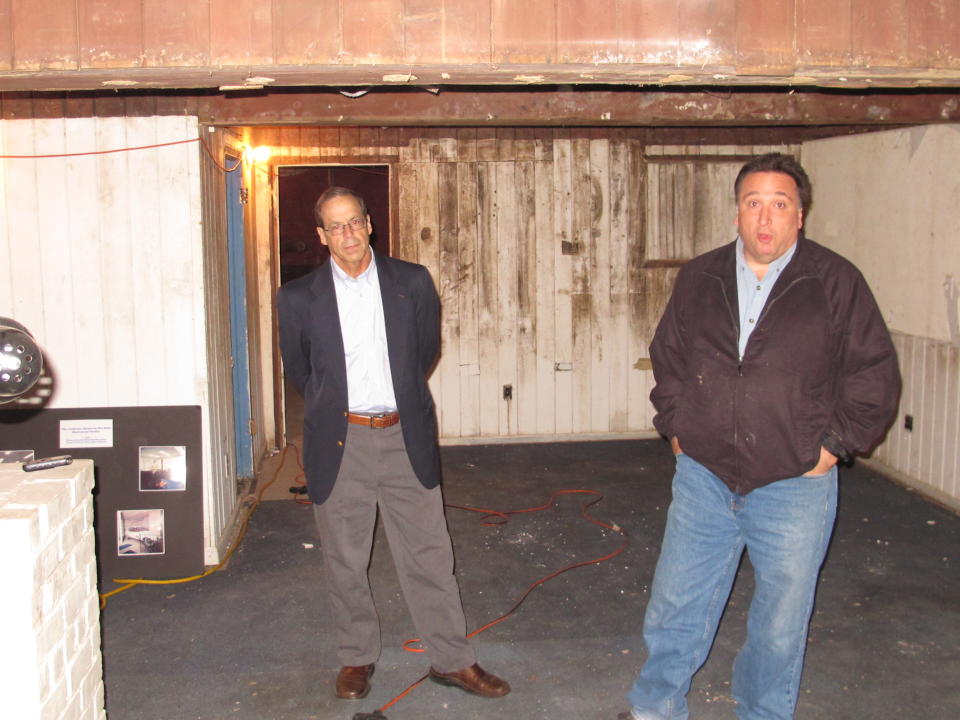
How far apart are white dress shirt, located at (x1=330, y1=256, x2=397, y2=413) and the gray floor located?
3.24 ft

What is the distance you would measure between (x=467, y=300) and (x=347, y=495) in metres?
3.83

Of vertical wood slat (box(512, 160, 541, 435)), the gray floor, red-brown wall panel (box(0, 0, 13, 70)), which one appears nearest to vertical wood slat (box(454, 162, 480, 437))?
vertical wood slat (box(512, 160, 541, 435))

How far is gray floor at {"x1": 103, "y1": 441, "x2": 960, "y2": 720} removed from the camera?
2.95 m

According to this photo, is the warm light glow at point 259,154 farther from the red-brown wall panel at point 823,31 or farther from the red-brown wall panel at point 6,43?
Answer: the red-brown wall panel at point 823,31

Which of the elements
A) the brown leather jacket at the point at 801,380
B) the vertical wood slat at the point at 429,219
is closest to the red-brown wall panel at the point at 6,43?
the brown leather jacket at the point at 801,380

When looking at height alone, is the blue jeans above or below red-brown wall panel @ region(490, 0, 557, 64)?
below

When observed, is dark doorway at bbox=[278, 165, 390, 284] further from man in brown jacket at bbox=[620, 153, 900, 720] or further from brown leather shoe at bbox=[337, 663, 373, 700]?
man in brown jacket at bbox=[620, 153, 900, 720]

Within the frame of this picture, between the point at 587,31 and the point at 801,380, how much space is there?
4.18ft

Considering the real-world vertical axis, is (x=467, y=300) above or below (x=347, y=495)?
above

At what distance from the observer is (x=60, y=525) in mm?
1997

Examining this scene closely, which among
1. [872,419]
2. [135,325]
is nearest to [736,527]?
[872,419]

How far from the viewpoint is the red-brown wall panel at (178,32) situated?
2789 mm

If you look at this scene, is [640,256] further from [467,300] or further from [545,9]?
[545,9]

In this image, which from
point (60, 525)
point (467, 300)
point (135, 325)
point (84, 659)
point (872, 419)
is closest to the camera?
point (60, 525)
